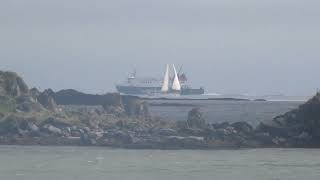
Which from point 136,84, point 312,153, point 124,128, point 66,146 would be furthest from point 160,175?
point 136,84

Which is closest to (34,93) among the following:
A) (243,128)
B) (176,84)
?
(243,128)

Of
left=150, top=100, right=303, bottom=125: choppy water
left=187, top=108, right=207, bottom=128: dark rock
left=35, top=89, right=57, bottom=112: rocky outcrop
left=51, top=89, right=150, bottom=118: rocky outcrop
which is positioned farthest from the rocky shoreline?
left=150, top=100, right=303, bottom=125: choppy water

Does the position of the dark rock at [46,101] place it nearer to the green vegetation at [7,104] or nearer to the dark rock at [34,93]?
the dark rock at [34,93]

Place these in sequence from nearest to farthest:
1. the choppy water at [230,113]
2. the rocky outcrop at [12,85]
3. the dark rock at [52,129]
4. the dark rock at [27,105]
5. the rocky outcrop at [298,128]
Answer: the rocky outcrop at [298,128], the dark rock at [52,129], the dark rock at [27,105], the rocky outcrop at [12,85], the choppy water at [230,113]

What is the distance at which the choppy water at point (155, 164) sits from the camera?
29.3m

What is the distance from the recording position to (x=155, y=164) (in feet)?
107

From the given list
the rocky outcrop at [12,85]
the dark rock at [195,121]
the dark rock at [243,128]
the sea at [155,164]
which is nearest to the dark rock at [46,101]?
the rocky outcrop at [12,85]

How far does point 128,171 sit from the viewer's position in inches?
1203

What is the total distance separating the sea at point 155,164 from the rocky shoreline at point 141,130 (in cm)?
195

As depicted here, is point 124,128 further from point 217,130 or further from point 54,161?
point 54,161

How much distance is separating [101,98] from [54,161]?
100 feet

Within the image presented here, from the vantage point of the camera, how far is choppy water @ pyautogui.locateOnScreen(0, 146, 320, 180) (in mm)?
29266

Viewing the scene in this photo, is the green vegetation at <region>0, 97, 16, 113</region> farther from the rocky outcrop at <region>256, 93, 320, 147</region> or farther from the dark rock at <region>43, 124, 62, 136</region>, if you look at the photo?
the rocky outcrop at <region>256, 93, 320, 147</region>

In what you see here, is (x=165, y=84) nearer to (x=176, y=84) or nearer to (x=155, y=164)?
(x=176, y=84)
